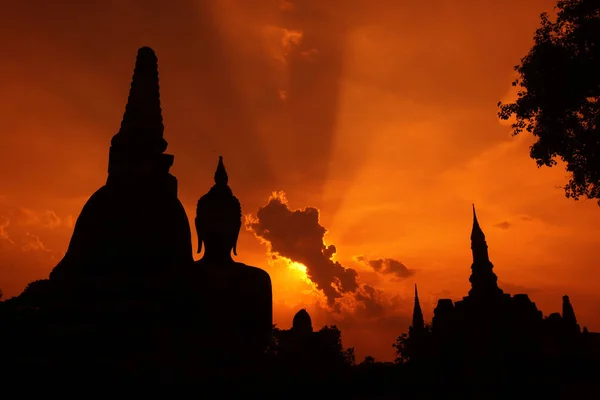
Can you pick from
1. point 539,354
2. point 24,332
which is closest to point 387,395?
point 24,332

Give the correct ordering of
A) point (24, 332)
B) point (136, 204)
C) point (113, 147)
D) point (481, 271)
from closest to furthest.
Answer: point (24, 332) → point (136, 204) → point (113, 147) → point (481, 271)

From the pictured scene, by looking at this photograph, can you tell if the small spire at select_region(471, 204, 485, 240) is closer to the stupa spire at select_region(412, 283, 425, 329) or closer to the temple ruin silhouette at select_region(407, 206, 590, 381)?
the temple ruin silhouette at select_region(407, 206, 590, 381)

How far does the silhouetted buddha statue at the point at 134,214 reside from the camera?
1111 cm

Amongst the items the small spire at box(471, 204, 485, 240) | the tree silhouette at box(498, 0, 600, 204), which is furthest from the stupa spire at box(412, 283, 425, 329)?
the tree silhouette at box(498, 0, 600, 204)

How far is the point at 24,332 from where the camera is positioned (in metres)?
9.69

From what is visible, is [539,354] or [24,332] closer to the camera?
[24,332]

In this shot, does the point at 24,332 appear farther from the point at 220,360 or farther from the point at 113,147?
the point at 113,147

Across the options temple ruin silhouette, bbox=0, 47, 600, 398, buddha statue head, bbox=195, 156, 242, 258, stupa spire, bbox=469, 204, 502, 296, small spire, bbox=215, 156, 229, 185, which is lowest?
temple ruin silhouette, bbox=0, 47, 600, 398

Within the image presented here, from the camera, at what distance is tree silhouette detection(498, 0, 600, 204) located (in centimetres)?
1672

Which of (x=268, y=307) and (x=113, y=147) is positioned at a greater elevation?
(x=113, y=147)

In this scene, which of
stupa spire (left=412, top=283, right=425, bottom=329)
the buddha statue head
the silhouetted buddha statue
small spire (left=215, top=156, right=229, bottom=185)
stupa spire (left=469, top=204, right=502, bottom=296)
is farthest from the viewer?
stupa spire (left=412, top=283, right=425, bottom=329)

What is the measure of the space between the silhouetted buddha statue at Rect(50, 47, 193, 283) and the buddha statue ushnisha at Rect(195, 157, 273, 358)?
147cm

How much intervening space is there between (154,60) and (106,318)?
23.9ft

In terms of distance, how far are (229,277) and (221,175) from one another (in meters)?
3.65
